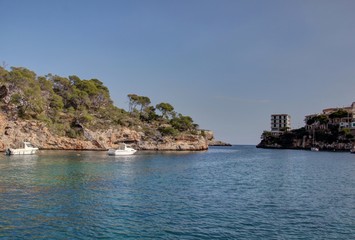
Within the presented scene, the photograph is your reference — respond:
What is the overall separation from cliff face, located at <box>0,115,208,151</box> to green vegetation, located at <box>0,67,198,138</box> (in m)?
2.39

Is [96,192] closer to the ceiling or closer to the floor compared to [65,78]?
closer to the floor

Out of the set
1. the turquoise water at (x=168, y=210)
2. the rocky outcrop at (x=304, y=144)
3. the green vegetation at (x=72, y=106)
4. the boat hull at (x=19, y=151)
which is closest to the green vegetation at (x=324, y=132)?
the rocky outcrop at (x=304, y=144)

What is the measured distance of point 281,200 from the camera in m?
24.0

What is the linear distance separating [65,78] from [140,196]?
99.1 metres

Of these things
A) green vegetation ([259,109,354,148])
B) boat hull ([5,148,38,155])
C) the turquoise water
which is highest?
green vegetation ([259,109,354,148])

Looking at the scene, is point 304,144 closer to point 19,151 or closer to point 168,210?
point 19,151

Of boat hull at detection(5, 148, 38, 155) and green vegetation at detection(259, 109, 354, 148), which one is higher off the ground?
green vegetation at detection(259, 109, 354, 148)

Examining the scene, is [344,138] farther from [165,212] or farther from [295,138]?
[165,212]

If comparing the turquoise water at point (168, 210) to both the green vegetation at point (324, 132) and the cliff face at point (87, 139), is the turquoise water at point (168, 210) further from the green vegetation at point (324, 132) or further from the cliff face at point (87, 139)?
the green vegetation at point (324, 132)

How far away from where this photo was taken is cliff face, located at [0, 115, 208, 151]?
259 ft

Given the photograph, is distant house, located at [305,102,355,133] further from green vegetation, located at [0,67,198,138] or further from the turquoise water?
the turquoise water

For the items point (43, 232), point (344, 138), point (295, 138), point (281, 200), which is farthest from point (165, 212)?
point (295, 138)

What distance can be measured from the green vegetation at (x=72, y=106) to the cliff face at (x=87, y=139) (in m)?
2.39

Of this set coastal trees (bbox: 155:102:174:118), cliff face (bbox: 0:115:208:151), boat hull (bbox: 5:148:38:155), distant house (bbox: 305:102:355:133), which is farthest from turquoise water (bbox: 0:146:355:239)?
distant house (bbox: 305:102:355:133)
